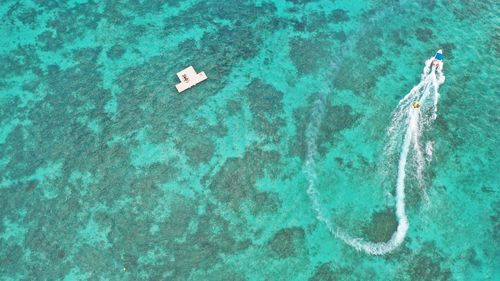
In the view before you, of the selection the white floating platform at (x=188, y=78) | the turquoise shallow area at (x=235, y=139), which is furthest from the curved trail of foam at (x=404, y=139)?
the white floating platform at (x=188, y=78)

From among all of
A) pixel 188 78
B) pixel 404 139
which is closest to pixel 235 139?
pixel 188 78

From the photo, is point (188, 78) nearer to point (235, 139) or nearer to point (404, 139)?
point (235, 139)

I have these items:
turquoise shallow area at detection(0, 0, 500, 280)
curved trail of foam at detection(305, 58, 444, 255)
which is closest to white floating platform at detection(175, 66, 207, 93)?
turquoise shallow area at detection(0, 0, 500, 280)

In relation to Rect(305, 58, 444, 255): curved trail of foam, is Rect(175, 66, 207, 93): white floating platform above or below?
above

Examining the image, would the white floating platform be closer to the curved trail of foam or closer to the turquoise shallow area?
the turquoise shallow area

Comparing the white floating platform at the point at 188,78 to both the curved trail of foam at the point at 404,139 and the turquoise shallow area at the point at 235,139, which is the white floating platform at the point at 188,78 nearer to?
the turquoise shallow area at the point at 235,139

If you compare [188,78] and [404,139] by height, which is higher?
[188,78]

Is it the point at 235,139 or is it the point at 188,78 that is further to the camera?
the point at 188,78

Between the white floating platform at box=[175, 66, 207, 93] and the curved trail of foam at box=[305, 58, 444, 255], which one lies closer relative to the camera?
the curved trail of foam at box=[305, 58, 444, 255]
